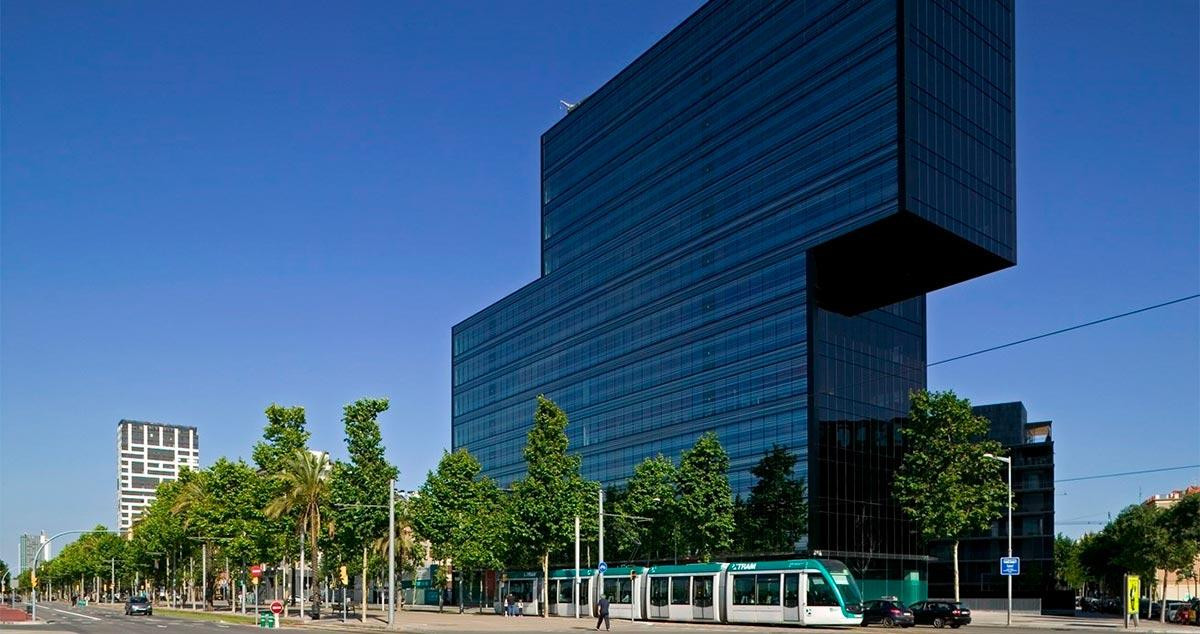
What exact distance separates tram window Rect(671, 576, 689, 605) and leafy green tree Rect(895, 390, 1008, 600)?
67.3ft

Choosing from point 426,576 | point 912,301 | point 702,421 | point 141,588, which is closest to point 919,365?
point 912,301

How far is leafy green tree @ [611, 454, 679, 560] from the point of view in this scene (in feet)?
271

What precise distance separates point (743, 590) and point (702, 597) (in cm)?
353

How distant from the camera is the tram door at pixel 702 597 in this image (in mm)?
61237

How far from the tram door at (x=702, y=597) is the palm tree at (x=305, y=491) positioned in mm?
26418

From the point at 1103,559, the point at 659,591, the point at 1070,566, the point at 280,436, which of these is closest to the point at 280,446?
the point at 280,436

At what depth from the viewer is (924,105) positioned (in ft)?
278

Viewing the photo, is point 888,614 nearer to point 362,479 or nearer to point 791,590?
point 791,590

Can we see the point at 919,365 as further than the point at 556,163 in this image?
No

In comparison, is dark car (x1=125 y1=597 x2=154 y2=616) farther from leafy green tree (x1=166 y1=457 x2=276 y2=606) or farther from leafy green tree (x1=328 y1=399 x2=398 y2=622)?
leafy green tree (x1=328 y1=399 x2=398 y2=622)

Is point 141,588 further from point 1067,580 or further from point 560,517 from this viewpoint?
point 1067,580

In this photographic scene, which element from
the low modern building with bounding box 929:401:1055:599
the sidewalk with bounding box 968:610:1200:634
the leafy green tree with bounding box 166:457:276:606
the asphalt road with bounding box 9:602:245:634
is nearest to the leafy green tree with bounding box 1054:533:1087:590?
the low modern building with bounding box 929:401:1055:599

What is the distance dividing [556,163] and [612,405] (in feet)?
115

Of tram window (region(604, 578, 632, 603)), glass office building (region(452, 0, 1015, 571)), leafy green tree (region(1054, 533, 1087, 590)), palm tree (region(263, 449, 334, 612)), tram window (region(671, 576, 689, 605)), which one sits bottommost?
leafy green tree (region(1054, 533, 1087, 590))
